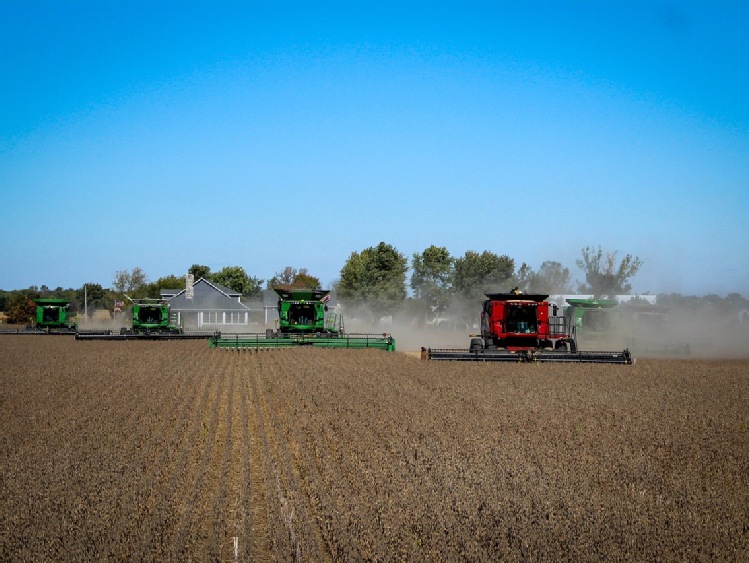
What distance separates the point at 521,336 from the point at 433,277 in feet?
221

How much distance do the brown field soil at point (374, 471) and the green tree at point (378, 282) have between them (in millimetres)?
70537

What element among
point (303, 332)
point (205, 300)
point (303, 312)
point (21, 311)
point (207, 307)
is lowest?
point (303, 332)

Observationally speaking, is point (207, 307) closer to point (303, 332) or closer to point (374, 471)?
point (303, 332)

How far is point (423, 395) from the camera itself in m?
20.2

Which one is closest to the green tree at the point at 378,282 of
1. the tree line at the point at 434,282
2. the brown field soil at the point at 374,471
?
the tree line at the point at 434,282

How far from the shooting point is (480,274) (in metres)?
91.8

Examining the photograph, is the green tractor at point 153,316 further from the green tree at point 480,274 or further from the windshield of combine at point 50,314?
the green tree at point 480,274

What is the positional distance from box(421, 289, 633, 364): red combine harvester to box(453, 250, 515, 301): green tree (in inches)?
2370

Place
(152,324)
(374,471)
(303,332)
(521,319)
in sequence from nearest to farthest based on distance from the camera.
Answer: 1. (374,471)
2. (521,319)
3. (303,332)
4. (152,324)

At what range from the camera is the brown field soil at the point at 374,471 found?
27.1ft

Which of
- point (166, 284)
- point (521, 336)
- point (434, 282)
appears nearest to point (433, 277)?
point (434, 282)

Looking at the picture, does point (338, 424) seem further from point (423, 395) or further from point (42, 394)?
point (42, 394)

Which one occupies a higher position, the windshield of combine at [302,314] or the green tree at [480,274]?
the green tree at [480,274]

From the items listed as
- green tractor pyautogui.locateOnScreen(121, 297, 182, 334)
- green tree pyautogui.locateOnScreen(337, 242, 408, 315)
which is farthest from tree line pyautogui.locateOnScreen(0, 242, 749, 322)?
green tractor pyautogui.locateOnScreen(121, 297, 182, 334)
